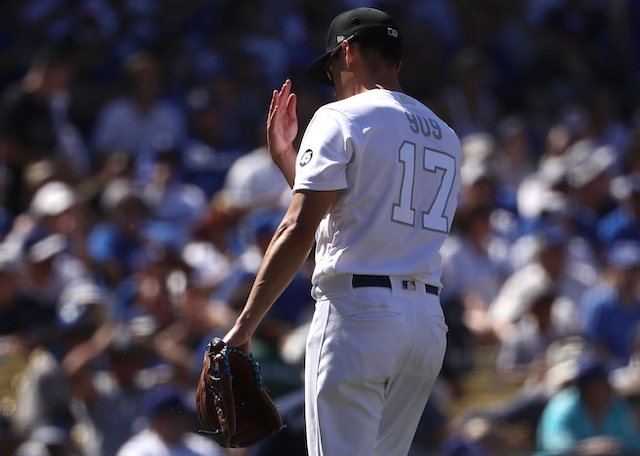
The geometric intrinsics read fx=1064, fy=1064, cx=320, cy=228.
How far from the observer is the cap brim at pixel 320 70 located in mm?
3296

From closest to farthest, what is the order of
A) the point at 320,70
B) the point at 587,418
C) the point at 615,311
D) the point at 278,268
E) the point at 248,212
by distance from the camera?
the point at 278,268 < the point at 320,70 < the point at 587,418 < the point at 615,311 < the point at 248,212

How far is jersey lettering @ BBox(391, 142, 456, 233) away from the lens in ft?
10.0

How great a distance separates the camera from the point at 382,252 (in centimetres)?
303

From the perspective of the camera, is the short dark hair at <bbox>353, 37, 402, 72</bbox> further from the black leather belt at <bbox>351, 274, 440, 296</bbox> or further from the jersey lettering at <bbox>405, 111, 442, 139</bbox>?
the black leather belt at <bbox>351, 274, 440, 296</bbox>

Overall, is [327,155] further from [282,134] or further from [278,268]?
[282,134]

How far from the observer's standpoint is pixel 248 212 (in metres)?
7.54

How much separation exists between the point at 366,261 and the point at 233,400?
22.4 inches

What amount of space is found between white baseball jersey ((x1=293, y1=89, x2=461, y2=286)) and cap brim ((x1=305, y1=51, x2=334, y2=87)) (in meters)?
0.21

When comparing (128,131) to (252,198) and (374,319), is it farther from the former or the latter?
(374,319)

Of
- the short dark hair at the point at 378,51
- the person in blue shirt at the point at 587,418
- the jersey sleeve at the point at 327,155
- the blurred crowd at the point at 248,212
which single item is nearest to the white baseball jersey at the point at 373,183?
the jersey sleeve at the point at 327,155

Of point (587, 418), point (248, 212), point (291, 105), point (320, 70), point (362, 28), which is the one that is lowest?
point (587, 418)

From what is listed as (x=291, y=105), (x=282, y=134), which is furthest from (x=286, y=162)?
(x=291, y=105)

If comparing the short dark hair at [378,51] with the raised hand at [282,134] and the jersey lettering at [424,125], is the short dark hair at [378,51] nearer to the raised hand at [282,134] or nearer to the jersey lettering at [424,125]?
the jersey lettering at [424,125]

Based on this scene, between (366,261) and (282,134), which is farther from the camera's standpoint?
(282,134)
